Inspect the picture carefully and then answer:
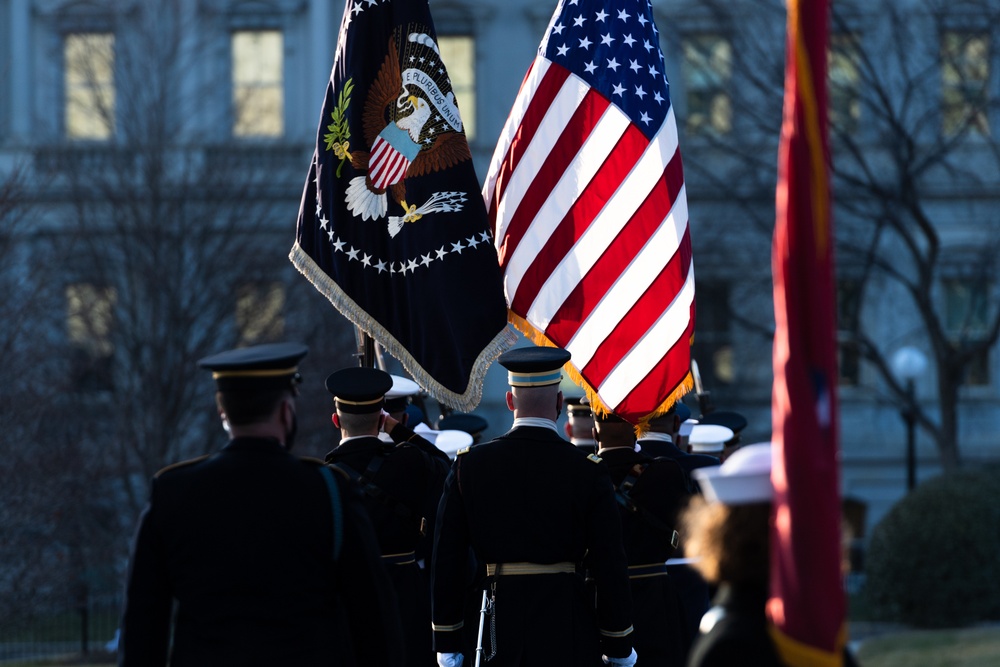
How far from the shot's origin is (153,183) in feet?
57.5

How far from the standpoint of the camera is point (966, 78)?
20.9 metres

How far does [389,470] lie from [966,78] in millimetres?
16071

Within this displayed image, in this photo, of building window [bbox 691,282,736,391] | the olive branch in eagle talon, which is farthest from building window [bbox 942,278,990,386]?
the olive branch in eagle talon

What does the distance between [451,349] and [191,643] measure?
10.0 ft

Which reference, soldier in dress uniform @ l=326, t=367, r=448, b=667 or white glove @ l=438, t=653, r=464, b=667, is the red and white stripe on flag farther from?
white glove @ l=438, t=653, r=464, b=667

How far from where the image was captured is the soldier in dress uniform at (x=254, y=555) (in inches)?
167

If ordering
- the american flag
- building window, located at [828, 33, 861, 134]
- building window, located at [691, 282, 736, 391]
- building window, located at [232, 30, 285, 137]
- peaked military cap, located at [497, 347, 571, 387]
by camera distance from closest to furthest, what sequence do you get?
peaked military cap, located at [497, 347, 571, 387]
the american flag
building window, located at [828, 33, 861, 134]
building window, located at [691, 282, 736, 391]
building window, located at [232, 30, 285, 137]

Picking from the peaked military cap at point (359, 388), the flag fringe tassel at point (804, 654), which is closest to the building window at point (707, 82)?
the peaked military cap at point (359, 388)

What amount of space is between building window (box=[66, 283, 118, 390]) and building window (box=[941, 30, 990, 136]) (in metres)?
11.0

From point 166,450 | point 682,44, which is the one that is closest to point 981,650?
Result: point 166,450

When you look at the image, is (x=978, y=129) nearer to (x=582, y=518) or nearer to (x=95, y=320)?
(x=95, y=320)

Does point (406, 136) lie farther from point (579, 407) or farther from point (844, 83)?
point (844, 83)

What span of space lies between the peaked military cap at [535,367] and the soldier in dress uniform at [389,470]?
25.0 inches

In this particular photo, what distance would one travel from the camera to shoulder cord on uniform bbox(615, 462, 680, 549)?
725 centimetres
